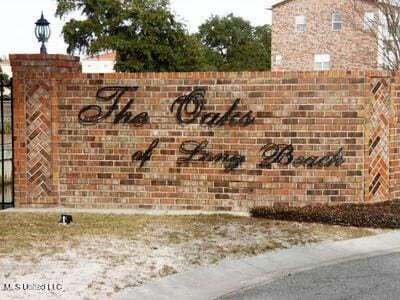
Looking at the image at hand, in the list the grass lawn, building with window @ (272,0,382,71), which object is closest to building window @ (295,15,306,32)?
building with window @ (272,0,382,71)

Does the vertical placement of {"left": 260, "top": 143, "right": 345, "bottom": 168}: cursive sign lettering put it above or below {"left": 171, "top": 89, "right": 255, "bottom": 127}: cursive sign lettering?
below

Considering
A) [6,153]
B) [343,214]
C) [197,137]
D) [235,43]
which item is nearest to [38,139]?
[197,137]

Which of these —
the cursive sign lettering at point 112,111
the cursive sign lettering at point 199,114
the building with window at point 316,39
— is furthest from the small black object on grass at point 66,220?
the building with window at point 316,39

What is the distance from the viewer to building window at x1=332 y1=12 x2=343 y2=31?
4111cm

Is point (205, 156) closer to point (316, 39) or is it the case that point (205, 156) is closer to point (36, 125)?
point (36, 125)

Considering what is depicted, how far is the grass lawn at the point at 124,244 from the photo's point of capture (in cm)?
616

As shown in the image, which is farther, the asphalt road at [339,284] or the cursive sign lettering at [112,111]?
the cursive sign lettering at [112,111]

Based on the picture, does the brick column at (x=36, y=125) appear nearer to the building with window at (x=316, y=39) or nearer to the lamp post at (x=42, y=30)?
the lamp post at (x=42, y=30)

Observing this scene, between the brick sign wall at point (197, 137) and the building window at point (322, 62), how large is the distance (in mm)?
32710

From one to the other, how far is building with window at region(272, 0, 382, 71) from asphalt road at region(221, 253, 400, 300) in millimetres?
33765

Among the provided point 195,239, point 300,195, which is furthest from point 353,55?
point 195,239

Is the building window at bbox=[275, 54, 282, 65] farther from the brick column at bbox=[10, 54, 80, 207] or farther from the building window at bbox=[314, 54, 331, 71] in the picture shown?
the brick column at bbox=[10, 54, 80, 207]

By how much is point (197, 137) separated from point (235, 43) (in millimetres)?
63059

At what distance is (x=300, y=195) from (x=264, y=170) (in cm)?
76
